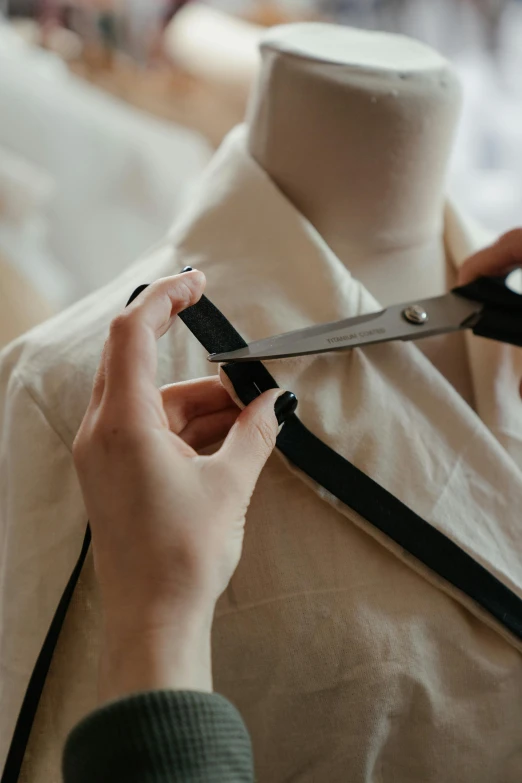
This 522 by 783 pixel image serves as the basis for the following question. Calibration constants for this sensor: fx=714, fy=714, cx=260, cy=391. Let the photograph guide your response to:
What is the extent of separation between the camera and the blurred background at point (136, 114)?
1.03 metres

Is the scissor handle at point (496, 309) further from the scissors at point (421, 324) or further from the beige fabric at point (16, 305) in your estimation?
the beige fabric at point (16, 305)

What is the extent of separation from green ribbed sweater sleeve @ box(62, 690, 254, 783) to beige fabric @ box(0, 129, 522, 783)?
13 centimetres

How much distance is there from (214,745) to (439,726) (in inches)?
8.1

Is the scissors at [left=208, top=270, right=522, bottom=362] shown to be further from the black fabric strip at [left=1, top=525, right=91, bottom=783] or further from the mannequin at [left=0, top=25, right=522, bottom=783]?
the black fabric strip at [left=1, top=525, right=91, bottom=783]

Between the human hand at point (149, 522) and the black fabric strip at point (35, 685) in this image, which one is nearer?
the human hand at point (149, 522)

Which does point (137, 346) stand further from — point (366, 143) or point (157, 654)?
point (366, 143)

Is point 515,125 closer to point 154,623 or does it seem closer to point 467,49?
point 467,49

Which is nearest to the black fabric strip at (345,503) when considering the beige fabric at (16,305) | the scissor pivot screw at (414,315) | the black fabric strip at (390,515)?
the black fabric strip at (390,515)

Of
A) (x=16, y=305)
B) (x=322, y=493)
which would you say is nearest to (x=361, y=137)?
(x=322, y=493)

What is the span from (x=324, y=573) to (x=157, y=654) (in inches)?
6.6

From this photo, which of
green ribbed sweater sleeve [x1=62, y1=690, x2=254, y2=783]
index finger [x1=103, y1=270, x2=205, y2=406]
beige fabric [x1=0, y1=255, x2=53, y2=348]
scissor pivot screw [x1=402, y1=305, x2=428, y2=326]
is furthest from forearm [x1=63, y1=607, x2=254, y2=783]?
beige fabric [x1=0, y1=255, x2=53, y2=348]

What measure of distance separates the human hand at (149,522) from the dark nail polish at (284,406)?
2.7 inches

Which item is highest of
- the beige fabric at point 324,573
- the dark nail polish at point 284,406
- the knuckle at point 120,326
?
the knuckle at point 120,326

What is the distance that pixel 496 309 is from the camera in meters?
0.56
